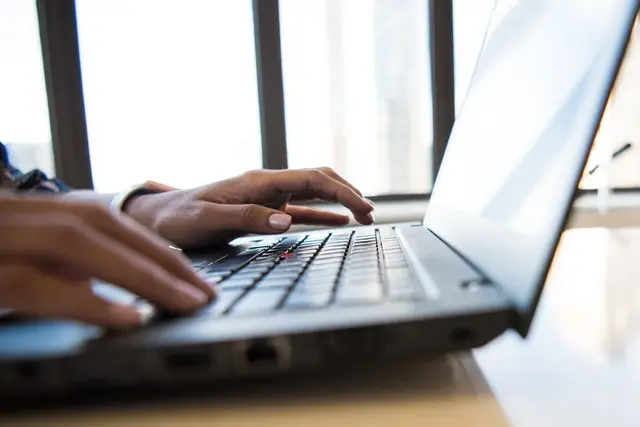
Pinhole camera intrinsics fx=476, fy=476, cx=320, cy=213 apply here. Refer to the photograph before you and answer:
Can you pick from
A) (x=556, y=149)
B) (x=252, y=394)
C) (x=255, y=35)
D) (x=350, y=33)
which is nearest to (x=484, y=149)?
(x=556, y=149)

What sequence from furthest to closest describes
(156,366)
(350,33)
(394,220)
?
(350,33)
(394,220)
(156,366)

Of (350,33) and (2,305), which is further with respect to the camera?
(350,33)

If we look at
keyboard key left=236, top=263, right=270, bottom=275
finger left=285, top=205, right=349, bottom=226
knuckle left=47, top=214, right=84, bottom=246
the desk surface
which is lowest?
finger left=285, top=205, right=349, bottom=226

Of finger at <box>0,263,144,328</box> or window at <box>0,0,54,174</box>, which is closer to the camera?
finger at <box>0,263,144,328</box>

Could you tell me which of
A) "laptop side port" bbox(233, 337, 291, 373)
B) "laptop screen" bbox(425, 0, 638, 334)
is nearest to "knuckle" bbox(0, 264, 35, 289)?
"laptop side port" bbox(233, 337, 291, 373)

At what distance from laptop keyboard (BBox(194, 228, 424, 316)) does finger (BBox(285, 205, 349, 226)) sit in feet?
0.74

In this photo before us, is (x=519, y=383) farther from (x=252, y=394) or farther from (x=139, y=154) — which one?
(x=139, y=154)

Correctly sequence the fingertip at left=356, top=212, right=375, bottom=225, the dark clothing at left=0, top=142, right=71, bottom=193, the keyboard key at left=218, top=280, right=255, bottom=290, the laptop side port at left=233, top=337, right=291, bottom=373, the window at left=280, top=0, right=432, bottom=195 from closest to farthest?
the laptop side port at left=233, top=337, right=291, bottom=373 → the keyboard key at left=218, top=280, right=255, bottom=290 → the fingertip at left=356, top=212, right=375, bottom=225 → the dark clothing at left=0, top=142, right=71, bottom=193 → the window at left=280, top=0, right=432, bottom=195

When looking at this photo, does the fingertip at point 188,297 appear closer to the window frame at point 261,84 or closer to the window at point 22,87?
the window frame at point 261,84

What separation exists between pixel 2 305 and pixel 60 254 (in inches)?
1.5

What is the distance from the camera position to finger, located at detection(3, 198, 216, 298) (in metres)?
0.24

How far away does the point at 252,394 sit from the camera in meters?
0.22

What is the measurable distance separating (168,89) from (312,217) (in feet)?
3.81

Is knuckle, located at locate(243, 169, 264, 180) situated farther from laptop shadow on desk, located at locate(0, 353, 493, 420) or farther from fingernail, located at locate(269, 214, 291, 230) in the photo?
laptop shadow on desk, located at locate(0, 353, 493, 420)
